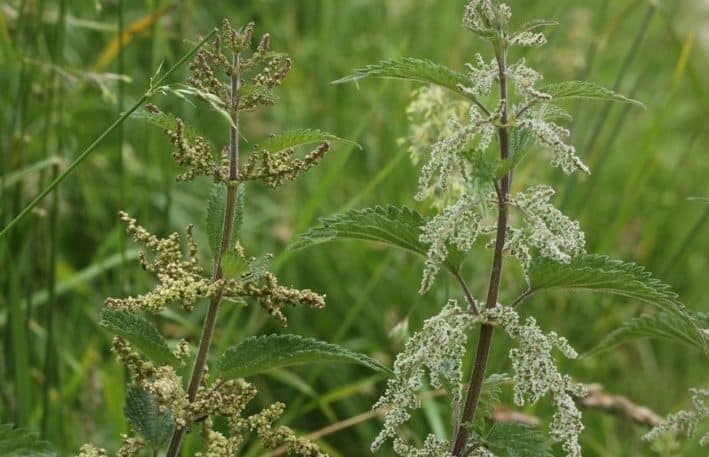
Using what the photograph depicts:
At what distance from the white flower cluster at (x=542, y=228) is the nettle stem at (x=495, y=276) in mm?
22

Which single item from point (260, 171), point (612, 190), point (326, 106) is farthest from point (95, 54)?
point (260, 171)

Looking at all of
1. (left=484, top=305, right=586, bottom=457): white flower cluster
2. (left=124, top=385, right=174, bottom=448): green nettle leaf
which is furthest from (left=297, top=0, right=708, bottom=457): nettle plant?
(left=124, top=385, right=174, bottom=448): green nettle leaf

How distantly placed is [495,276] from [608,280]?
0.15 m

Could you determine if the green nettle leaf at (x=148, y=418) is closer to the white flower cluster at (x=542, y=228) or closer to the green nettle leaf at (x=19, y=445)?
the green nettle leaf at (x=19, y=445)

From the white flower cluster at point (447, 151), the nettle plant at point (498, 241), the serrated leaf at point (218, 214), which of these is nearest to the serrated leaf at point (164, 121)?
the serrated leaf at point (218, 214)

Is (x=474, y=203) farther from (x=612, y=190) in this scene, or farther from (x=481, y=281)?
(x=612, y=190)

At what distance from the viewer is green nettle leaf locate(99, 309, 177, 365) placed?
60.4 inches

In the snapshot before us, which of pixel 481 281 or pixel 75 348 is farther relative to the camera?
pixel 481 281

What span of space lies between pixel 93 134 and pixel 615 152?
2.33 m

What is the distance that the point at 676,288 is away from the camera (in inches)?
Answer: 174

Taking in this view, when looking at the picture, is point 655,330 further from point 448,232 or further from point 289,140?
point 289,140

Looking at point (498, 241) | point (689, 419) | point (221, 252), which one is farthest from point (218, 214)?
point (689, 419)

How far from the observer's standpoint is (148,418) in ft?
5.46

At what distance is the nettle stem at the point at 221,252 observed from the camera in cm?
157
